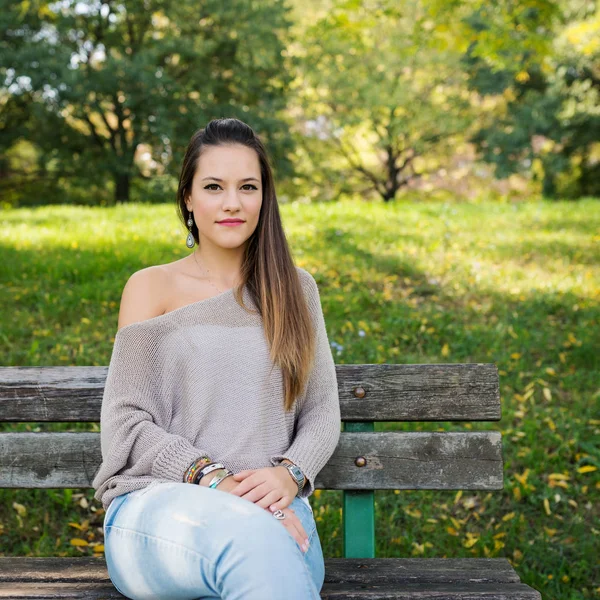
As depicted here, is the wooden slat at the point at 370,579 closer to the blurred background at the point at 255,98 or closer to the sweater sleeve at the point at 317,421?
the sweater sleeve at the point at 317,421

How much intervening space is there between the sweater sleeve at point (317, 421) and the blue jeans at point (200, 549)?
38cm

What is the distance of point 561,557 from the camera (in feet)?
10.6

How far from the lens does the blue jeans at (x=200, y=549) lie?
6.08 feet

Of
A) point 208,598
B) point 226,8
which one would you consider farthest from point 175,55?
point 208,598

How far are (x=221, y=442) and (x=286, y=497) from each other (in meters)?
0.26

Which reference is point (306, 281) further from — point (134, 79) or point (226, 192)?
point (134, 79)

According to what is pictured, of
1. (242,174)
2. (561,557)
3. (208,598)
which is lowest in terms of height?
(561,557)

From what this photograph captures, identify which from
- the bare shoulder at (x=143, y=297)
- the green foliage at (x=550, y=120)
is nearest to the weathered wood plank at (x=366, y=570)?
the bare shoulder at (x=143, y=297)

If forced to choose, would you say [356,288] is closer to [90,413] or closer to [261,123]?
[90,413]

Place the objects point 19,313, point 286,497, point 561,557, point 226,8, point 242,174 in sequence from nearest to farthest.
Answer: point 286,497 < point 242,174 < point 561,557 < point 19,313 < point 226,8

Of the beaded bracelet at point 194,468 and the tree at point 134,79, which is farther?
the tree at point 134,79

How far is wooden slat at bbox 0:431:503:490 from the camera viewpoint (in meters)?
2.67

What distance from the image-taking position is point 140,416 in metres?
2.30

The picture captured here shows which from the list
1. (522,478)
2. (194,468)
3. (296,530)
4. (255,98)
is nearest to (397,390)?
(296,530)
